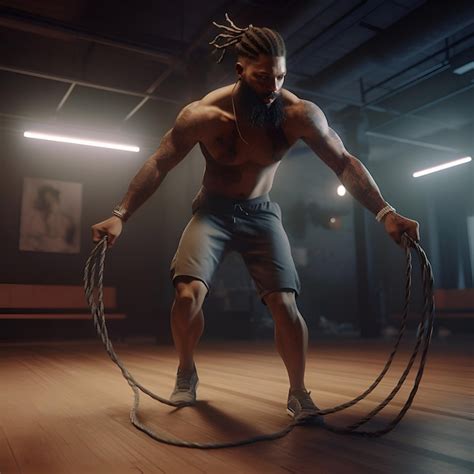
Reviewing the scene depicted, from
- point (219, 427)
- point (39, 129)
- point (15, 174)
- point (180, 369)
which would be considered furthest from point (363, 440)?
point (15, 174)

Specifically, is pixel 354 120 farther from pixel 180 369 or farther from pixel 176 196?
pixel 180 369

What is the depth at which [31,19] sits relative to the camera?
5512mm

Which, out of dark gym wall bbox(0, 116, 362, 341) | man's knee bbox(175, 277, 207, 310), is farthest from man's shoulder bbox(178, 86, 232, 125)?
dark gym wall bbox(0, 116, 362, 341)

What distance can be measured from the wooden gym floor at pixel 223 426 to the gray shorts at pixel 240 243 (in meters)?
0.54

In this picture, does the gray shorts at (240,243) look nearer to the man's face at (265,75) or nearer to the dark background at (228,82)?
the man's face at (265,75)

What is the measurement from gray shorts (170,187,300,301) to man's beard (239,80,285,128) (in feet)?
1.15

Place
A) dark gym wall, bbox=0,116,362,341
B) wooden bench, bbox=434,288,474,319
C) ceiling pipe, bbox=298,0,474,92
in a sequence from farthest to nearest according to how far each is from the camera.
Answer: wooden bench, bbox=434,288,474,319 < dark gym wall, bbox=0,116,362,341 < ceiling pipe, bbox=298,0,474,92

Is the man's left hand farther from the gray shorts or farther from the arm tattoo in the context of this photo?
the gray shorts

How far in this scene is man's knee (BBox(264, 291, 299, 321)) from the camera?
76.4 inches

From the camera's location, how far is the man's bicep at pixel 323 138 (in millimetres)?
1927

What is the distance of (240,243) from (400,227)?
2.43 feet

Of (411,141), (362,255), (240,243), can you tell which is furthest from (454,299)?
(240,243)

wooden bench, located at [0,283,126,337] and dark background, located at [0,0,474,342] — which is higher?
dark background, located at [0,0,474,342]

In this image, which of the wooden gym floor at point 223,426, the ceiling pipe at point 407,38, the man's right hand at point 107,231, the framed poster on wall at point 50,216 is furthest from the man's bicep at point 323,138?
the framed poster on wall at point 50,216
